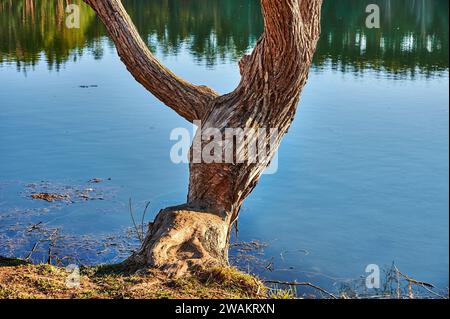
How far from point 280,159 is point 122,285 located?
805cm

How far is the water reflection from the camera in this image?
78.8ft

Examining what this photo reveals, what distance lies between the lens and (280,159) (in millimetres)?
12742

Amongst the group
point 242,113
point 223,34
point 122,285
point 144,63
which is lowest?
point 122,285

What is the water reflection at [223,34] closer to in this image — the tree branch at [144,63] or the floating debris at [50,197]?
the floating debris at [50,197]

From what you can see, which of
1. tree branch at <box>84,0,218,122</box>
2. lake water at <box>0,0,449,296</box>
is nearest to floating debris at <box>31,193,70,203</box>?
lake water at <box>0,0,449,296</box>

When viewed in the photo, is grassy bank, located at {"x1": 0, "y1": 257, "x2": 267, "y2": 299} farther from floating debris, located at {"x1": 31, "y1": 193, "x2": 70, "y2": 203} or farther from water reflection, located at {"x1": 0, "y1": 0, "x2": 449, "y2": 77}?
water reflection, located at {"x1": 0, "y1": 0, "x2": 449, "y2": 77}

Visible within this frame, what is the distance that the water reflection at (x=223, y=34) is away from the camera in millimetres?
24031

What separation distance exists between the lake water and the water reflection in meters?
0.19

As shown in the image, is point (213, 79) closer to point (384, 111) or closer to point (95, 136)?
point (384, 111)

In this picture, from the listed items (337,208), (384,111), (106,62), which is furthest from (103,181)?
(106,62)

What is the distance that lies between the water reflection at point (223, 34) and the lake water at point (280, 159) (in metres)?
0.19

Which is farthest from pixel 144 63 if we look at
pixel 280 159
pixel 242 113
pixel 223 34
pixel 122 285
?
pixel 223 34

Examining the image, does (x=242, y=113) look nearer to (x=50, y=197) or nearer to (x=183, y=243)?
(x=183, y=243)

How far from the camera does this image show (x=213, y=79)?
1992 centimetres
